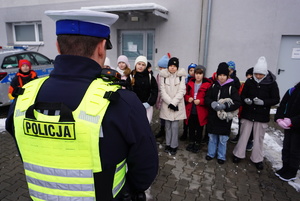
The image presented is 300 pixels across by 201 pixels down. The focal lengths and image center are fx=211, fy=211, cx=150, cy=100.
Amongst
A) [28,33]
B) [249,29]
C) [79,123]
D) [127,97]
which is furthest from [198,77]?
[28,33]

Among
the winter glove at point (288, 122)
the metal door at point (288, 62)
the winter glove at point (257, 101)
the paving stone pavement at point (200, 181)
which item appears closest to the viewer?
the paving stone pavement at point (200, 181)

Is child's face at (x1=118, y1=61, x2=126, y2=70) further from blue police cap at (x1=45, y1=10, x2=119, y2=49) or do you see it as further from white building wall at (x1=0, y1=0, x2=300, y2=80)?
white building wall at (x1=0, y1=0, x2=300, y2=80)

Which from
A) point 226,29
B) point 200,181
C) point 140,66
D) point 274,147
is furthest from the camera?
point 226,29

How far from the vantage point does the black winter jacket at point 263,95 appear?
11.4 ft

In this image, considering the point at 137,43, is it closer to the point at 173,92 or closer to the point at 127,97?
the point at 173,92

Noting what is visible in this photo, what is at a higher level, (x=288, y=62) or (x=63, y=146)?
(x=288, y=62)

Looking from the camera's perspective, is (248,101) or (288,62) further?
(288,62)

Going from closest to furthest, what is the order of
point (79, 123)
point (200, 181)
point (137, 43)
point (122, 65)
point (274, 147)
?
point (79, 123) < point (200, 181) < point (274, 147) < point (122, 65) < point (137, 43)

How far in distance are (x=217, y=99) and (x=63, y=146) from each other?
10.2 ft

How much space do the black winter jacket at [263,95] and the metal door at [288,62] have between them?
13.9 feet

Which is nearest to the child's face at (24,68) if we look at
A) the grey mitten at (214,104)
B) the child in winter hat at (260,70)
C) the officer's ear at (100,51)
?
the grey mitten at (214,104)

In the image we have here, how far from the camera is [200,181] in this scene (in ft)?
10.8

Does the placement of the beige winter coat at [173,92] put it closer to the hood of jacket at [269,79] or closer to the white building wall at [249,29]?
the hood of jacket at [269,79]

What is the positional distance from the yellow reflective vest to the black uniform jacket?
4 cm
